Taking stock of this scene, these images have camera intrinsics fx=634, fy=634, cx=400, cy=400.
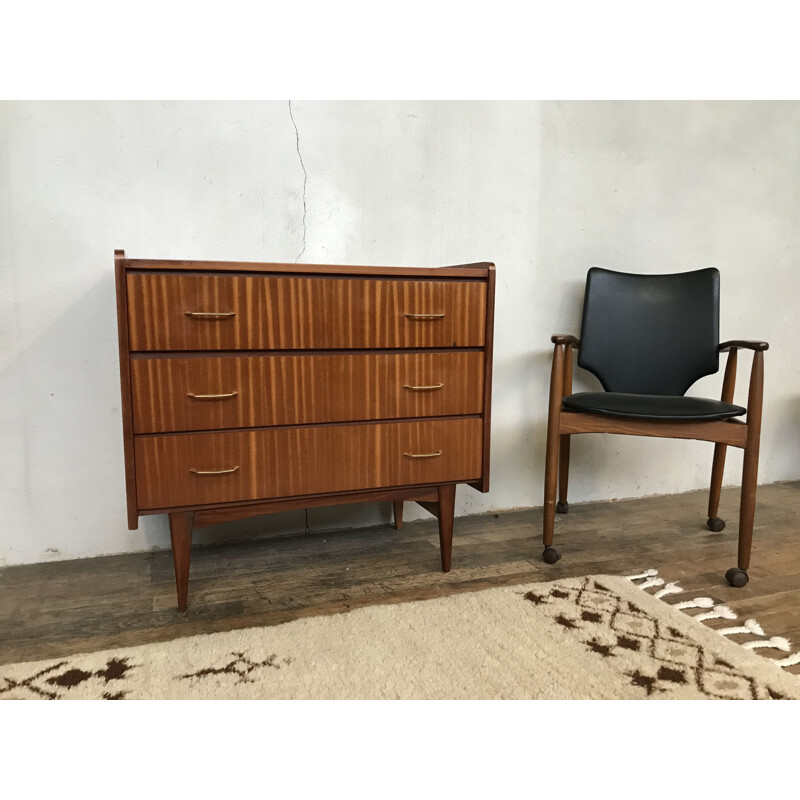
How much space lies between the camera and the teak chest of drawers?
4.86 ft

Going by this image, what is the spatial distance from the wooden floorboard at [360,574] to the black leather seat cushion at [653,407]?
48 centimetres

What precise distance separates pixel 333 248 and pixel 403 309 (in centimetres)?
58

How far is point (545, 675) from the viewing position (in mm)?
1294

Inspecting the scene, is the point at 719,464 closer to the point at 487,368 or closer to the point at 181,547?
the point at 487,368

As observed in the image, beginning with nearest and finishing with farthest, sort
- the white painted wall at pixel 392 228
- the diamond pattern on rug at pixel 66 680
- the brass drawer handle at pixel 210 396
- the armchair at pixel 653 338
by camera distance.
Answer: the diamond pattern on rug at pixel 66 680 < the brass drawer handle at pixel 210 396 < the white painted wall at pixel 392 228 < the armchair at pixel 653 338

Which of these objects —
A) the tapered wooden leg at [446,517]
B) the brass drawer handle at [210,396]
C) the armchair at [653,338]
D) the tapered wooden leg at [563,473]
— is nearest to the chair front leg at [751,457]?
the armchair at [653,338]

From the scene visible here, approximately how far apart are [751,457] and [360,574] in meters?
1.16

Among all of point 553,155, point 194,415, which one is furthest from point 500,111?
point 194,415

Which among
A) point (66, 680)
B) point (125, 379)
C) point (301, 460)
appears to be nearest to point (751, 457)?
point (301, 460)

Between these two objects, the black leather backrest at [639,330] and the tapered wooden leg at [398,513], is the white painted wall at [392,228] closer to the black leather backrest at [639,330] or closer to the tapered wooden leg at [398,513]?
the tapered wooden leg at [398,513]

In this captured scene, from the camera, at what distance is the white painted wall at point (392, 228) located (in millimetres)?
1846

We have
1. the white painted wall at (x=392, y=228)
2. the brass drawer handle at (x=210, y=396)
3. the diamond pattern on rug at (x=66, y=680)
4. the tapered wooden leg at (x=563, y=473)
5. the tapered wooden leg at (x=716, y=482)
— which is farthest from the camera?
the tapered wooden leg at (x=563, y=473)
